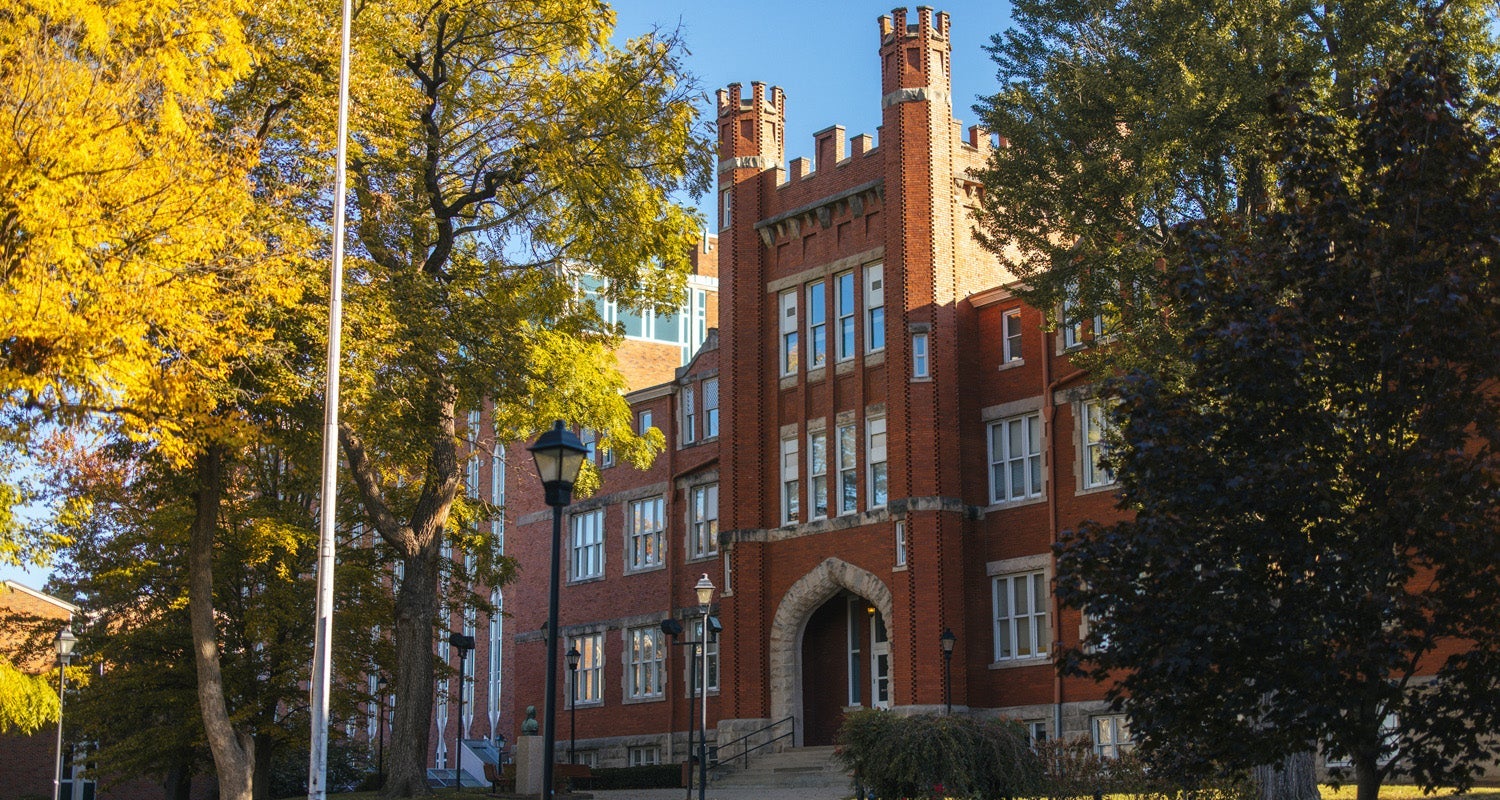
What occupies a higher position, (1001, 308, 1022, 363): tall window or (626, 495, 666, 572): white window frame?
(1001, 308, 1022, 363): tall window

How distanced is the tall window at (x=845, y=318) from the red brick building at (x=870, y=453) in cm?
6

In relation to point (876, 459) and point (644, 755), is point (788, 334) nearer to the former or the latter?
point (876, 459)

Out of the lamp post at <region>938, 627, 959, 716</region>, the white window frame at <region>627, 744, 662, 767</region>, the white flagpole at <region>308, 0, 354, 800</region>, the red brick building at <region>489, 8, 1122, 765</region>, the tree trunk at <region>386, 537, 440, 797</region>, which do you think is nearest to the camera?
the white flagpole at <region>308, 0, 354, 800</region>

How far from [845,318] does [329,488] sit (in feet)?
67.4

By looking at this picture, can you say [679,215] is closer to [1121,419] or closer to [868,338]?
[868,338]

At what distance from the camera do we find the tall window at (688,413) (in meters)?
46.5

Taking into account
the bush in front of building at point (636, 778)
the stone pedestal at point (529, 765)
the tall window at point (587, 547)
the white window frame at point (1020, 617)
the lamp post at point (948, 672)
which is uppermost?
the tall window at point (587, 547)

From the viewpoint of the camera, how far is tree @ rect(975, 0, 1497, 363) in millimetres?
25125

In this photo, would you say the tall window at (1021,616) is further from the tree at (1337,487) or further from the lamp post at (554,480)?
the tree at (1337,487)

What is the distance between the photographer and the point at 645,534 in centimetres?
4775

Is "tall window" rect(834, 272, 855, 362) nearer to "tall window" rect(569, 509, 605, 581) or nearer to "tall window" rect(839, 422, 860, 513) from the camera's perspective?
"tall window" rect(839, 422, 860, 513)

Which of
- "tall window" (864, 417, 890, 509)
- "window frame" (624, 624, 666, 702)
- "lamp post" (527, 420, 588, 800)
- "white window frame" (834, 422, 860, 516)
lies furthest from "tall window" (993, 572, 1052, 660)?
"lamp post" (527, 420, 588, 800)

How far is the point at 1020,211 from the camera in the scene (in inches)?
1135

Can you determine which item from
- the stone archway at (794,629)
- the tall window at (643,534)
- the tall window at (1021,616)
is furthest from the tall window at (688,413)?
the tall window at (1021,616)
